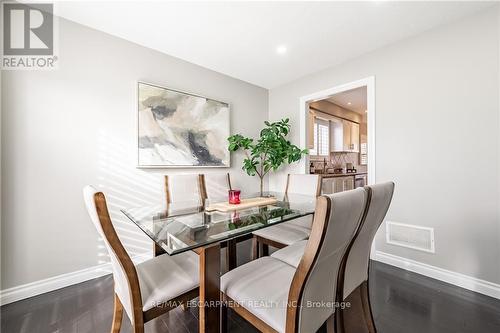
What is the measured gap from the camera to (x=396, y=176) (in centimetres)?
229

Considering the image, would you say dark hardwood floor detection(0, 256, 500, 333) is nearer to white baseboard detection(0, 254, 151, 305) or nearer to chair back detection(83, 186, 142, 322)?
white baseboard detection(0, 254, 151, 305)

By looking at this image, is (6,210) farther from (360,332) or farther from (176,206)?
(360,332)

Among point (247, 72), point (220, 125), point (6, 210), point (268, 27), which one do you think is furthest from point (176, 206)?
point (247, 72)

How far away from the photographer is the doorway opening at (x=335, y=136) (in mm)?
3297

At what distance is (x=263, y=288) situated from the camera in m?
1.03

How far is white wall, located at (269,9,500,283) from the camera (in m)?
1.77

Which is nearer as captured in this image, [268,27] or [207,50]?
[268,27]

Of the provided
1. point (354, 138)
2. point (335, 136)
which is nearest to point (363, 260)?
point (335, 136)

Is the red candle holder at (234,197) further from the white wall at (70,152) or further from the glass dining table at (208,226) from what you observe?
the white wall at (70,152)

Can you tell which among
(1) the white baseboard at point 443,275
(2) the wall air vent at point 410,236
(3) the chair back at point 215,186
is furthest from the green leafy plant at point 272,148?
(1) the white baseboard at point 443,275

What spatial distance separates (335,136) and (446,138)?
10.0 feet

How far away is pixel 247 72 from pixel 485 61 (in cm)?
253

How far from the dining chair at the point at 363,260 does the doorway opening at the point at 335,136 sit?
2106 millimetres

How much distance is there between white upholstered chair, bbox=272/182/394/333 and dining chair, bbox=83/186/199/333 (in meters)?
0.59
